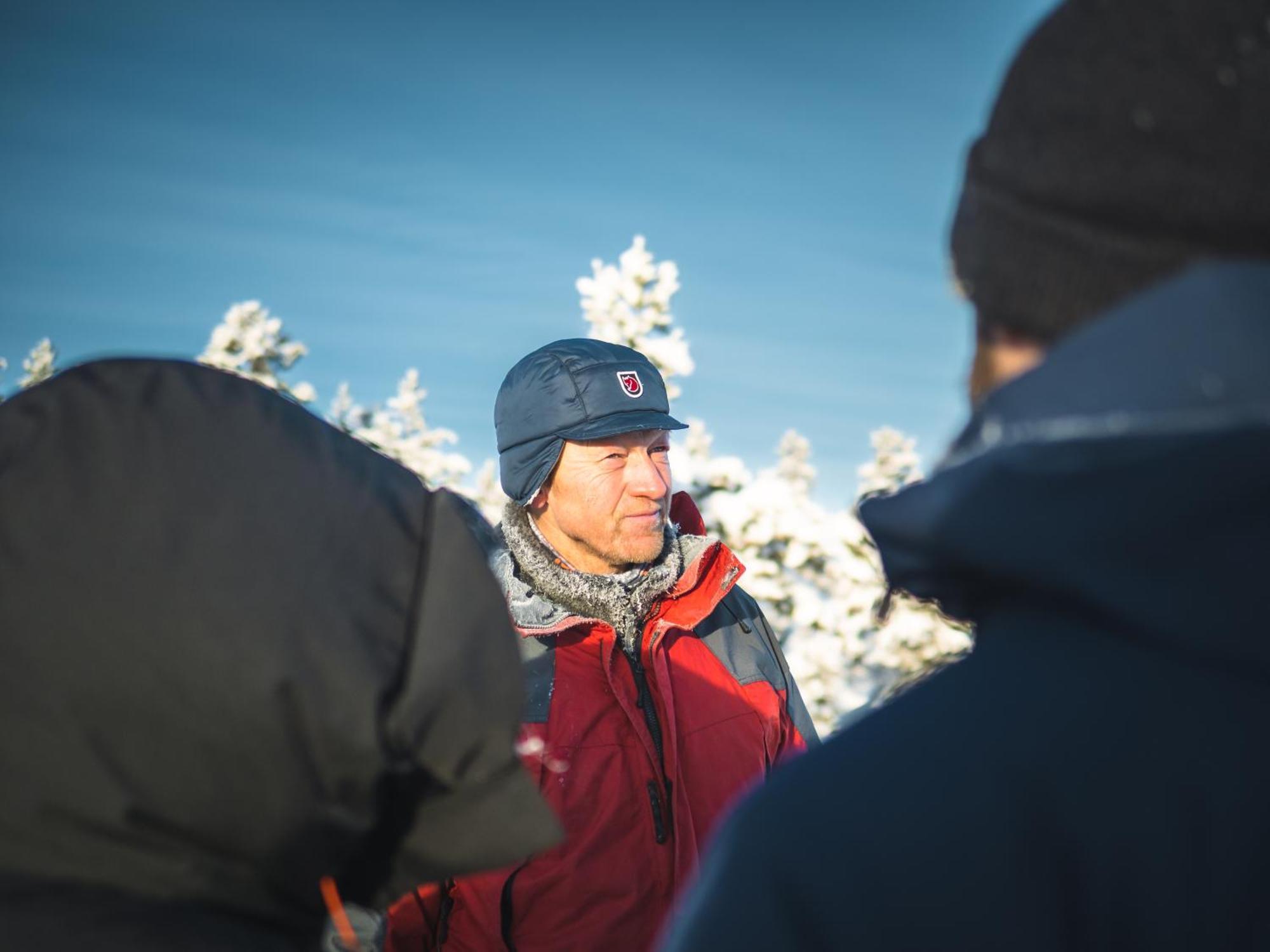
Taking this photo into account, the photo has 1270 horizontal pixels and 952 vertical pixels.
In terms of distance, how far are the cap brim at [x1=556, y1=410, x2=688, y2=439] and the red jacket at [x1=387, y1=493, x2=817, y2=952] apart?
2.30 ft

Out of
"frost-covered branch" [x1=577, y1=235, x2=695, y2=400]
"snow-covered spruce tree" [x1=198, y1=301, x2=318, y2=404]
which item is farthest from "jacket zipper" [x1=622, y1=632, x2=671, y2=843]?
"snow-covered spruce tree" [x1=198, y1=301, x2=318, y2=404]

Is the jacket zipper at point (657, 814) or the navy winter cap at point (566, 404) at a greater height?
the navy winter cap at point (566, 404)

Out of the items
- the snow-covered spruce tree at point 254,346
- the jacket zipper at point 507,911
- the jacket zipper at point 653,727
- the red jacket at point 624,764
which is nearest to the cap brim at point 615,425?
the red jacket at point 624,764

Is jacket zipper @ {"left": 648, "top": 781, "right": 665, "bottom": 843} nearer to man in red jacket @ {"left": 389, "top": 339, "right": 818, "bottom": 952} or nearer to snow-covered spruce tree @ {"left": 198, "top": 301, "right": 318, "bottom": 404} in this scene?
man in red jacket @ {"left": 389, "top": 339, "right": 818, "bottom": 952}

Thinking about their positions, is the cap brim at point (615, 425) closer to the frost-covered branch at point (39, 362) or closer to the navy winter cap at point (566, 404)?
the navy winter cap at point (566, 404)

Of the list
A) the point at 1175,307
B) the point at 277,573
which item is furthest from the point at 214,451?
the point at 1175,307

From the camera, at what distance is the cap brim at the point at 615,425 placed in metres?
4.17

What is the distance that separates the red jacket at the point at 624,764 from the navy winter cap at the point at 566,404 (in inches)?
30.1

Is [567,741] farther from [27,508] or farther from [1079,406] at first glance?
[1079,406]

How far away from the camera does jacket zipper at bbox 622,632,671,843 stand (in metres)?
3.24

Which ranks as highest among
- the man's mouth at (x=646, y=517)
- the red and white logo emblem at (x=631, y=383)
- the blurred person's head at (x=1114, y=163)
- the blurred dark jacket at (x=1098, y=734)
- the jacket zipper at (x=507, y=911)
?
the red and white logo emblem at (x=631, y=383)

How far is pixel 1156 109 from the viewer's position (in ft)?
3.20

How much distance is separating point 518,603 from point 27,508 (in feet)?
8.88

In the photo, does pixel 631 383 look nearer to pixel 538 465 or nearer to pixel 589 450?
pixel 589 450
